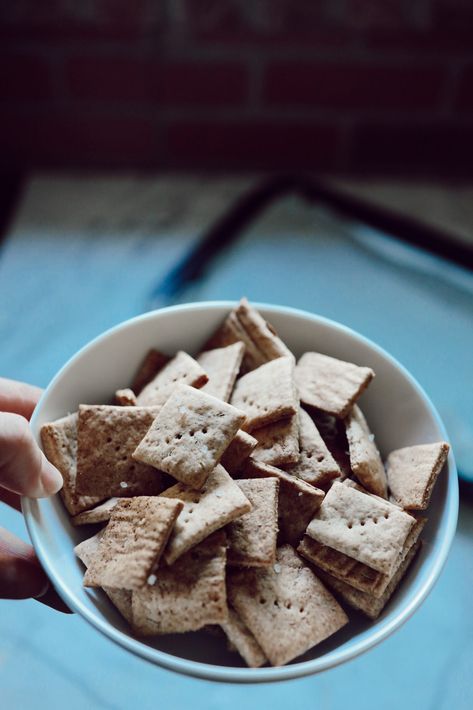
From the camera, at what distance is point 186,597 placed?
2.00 ft

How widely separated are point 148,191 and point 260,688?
90 cm

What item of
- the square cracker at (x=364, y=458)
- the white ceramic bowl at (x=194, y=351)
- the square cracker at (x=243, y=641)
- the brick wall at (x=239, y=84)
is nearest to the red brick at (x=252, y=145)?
the brick wall at (x=239, y=84)

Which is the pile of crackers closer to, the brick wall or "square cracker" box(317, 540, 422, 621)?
"square cracker" box(317, 540, 422, 621)

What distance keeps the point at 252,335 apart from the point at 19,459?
30 centimetres

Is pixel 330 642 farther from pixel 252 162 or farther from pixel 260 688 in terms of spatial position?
pixel 252 162

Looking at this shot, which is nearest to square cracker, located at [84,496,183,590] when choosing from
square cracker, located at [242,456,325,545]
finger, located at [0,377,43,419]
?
square cracker, located at [242,456,325,545]

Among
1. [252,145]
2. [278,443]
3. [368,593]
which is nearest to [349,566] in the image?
[368,593]

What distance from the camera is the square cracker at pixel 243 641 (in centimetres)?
60

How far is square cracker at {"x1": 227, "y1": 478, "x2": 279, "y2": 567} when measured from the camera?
0.63 meters

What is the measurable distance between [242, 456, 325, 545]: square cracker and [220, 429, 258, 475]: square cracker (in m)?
0.02

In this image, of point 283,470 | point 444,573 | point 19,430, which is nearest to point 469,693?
point 444,573

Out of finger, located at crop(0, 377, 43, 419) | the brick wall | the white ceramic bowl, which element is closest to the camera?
the white ceramic bowl

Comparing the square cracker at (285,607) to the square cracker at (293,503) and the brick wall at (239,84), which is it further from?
the brick wall at (239,84)

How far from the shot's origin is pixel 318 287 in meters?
1.14
